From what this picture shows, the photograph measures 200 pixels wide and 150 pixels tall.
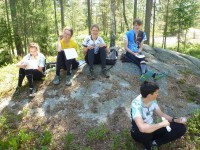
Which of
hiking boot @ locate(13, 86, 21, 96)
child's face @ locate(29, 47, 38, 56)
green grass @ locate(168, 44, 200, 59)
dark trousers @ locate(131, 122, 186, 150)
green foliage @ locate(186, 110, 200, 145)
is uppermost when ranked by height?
child's face @ locate(29, 47, 38, 56)

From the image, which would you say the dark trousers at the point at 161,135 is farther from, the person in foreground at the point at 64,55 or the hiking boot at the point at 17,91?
the hiking boot at the point at 17,91

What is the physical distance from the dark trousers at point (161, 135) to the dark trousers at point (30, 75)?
3.19m

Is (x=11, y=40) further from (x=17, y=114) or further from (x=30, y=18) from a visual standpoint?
(x=17, y=114)

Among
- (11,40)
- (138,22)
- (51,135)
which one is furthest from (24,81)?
(11,40)

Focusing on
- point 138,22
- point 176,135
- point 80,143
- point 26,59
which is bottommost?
point 80,143

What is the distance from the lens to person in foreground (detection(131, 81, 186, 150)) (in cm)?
451

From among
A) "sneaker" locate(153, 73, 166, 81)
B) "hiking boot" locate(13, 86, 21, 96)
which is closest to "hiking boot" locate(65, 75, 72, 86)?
"hiking boot" locate(13, 86, 21, 96)

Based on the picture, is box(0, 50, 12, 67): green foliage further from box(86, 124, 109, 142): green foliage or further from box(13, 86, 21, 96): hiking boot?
box(86, 124, 109, 142): green foliage

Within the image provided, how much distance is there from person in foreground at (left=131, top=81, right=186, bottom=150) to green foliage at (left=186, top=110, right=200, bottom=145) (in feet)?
2.84

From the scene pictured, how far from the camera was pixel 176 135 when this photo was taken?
491 centimetres

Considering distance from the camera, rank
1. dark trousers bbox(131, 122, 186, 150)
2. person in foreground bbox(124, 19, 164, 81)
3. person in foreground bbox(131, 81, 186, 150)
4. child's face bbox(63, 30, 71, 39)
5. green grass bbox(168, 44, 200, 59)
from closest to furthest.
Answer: person in foreground bbox(131, 81, 186, 150) → dark trousers bbox(131, 122, 186, 150) → child's face bbox(63, 30, 71, 39) → person in foreground bbox(124, 19, 164, 81) → green grass bbox(168, 44, 200, 59)

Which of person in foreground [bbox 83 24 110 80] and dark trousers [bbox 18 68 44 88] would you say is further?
person in foreground [bbox 83 24 110 80]

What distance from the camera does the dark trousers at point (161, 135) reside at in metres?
4.87

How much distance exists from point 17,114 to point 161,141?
351 centimetres
